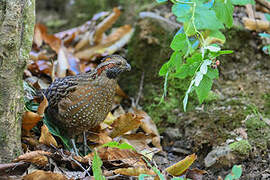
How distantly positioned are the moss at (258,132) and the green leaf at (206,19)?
166cm

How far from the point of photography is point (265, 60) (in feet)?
16.0

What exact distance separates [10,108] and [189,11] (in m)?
1.66

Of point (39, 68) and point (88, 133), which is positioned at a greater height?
point (39, 68)

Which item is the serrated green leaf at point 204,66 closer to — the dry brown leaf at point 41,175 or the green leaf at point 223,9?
the green leaf at point 223,9

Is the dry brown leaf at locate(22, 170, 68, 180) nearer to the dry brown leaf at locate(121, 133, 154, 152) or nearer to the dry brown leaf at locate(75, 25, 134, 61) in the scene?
the dry brown leaf at locate(121, 133, 154, 152)

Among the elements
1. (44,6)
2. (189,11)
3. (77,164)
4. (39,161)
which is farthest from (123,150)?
(44,6)

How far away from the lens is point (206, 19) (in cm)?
275

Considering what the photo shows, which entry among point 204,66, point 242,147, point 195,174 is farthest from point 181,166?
point 204,66

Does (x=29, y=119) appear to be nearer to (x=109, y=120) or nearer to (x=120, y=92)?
(x=109, y=120)

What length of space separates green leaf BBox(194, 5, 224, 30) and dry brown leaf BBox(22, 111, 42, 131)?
72.0 inches

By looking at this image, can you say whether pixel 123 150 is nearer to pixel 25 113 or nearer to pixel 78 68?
pixel 25 113

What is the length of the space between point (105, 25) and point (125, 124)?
208cm

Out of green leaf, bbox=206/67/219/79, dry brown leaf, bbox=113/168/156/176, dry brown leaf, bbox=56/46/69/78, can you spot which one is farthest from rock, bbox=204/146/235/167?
dry brown leaf, bbox=56/46/69/78

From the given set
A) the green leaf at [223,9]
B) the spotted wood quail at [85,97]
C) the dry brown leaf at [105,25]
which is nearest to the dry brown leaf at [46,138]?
the spotted wood quail at [85,97]
